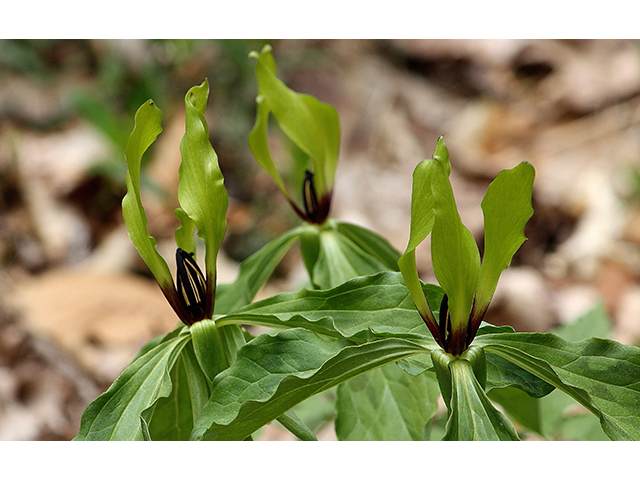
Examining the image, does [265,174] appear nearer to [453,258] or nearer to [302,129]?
[302,129]

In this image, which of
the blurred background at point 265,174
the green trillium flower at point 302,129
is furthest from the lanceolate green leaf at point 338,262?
the blurred background at point 265,174

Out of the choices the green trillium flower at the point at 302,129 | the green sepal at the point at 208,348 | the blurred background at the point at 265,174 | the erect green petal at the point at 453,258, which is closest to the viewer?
the erect green petal at the point at 453,258

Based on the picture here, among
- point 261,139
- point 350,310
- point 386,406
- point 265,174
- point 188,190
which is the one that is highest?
point 265,174

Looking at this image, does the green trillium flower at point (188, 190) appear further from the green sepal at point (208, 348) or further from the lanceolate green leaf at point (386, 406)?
the lanceolate green leaf at point (386, 406)

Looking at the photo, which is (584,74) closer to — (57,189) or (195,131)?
(57,189)

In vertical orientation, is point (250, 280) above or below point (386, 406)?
above

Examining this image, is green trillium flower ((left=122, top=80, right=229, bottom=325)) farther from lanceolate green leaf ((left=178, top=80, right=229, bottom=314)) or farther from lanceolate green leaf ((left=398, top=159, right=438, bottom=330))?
lanceolate green leaf ((left=398, top=159, right=438, bottom=330))

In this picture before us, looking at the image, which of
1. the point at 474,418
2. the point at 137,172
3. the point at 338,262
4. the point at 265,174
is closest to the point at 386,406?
the point at 338,262
